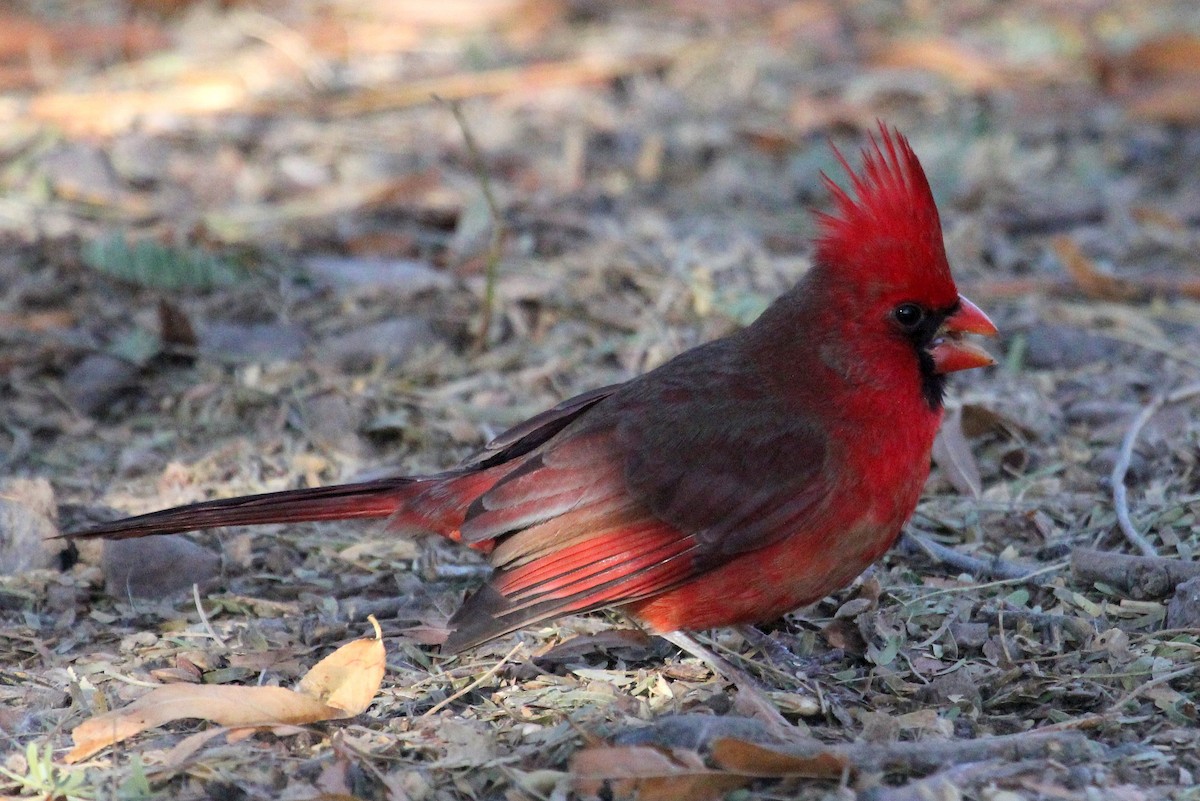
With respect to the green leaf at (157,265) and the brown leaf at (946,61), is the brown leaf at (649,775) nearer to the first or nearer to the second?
the green leaf at (157,265)

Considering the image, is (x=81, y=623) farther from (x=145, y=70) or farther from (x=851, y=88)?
(x=851, y=88)

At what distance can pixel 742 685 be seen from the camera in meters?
2.77

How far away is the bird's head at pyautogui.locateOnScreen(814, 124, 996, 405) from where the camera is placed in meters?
2.97

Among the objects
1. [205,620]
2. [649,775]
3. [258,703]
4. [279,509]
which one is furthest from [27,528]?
[649,775]

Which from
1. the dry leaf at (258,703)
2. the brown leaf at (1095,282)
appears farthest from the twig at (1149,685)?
the brown leaf at (1095,282)

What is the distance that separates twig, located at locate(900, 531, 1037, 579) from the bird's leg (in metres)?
0.57

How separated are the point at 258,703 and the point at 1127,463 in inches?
78.4

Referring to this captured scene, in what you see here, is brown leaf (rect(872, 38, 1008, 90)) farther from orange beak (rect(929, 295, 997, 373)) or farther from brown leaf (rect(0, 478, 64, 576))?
brown leaf (rect(0, 478, 64, 576))

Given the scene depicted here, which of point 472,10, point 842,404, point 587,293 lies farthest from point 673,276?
point 472,10

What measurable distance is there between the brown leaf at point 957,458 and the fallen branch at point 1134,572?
0.43 meters

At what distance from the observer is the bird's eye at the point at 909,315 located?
3.04 meters

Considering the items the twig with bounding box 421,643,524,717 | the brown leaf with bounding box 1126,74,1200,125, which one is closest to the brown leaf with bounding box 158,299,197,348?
the twig with bounding box 421,643,524,717

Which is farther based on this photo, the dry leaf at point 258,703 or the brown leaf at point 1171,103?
the brown leaf at point 1171,103

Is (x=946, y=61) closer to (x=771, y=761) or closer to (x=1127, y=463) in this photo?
(x=1127, y=463)
